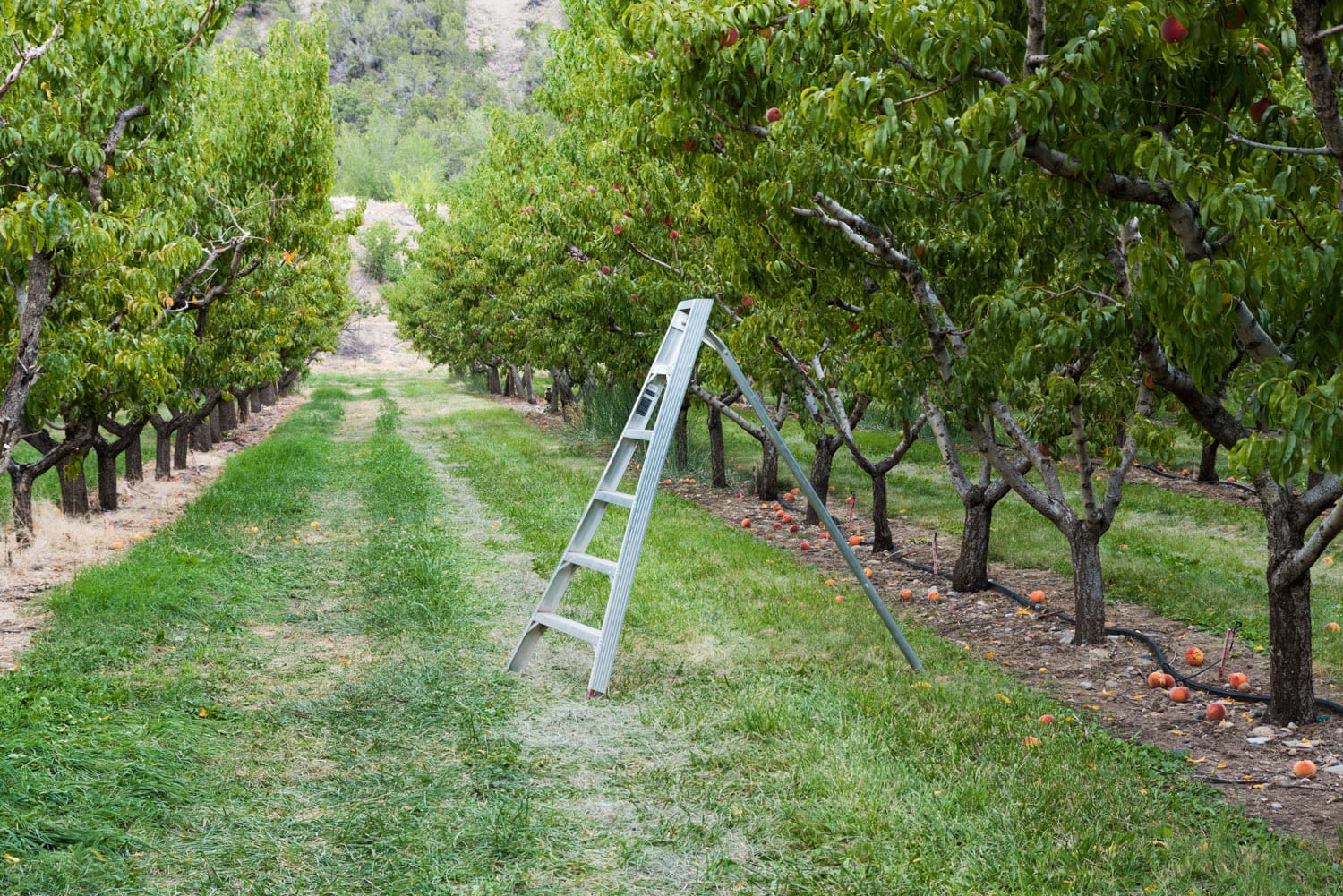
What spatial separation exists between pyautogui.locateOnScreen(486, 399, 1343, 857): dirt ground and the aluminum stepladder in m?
1.13

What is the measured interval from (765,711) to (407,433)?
19260 mm

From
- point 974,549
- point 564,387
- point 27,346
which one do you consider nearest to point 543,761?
point 27,346

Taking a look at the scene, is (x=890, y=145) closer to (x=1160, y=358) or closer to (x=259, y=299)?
(x=1160, y=358)

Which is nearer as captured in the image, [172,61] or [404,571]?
[172,61]

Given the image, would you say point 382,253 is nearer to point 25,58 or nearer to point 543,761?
point 25,58

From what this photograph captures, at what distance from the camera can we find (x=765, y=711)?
212 inches

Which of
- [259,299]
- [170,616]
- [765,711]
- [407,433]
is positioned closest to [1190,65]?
[765,711]

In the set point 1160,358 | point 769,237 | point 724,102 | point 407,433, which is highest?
point 724,102

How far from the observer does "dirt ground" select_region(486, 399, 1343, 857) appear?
15.9 ft

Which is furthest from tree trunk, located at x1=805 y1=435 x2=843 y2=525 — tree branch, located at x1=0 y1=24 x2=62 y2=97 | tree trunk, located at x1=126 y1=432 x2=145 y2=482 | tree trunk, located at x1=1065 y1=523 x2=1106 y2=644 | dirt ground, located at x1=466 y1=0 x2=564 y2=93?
dirt ground, located at x1=466 y1=0 x2=564 y2=93

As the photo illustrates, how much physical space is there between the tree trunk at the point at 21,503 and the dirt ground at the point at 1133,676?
7.38 metres

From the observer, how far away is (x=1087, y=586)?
7.16m

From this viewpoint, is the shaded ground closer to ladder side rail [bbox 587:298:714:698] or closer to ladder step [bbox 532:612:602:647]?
ladder step [bbox 532:612:602:647]

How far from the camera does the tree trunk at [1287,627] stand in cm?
551
